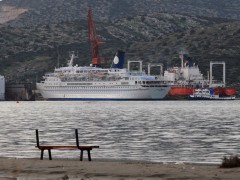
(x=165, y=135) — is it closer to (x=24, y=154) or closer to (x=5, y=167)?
(x=24, y=154)

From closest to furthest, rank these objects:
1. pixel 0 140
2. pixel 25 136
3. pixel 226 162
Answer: pixel 226 162
pixel 0 140
pixel 25 136

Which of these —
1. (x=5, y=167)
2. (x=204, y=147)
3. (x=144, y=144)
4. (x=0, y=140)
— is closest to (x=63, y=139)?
(x=0, y=140)

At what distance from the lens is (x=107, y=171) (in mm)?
25359

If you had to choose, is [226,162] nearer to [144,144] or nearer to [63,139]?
[144,144]

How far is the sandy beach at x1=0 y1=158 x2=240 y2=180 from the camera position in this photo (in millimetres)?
23547

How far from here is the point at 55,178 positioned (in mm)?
23562

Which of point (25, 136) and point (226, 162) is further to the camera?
point (25, 136)

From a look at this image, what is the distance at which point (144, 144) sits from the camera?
43.1 m

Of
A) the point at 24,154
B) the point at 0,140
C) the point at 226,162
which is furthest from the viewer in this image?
the point at 0,140

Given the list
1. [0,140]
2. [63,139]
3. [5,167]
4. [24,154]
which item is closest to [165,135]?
[63,139]

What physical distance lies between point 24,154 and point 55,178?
42.2ft

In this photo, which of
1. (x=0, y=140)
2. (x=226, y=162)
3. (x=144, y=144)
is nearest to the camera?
(x=226, y=162)

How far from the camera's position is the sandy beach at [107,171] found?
2355cm

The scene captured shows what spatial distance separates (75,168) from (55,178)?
2.86 meters
